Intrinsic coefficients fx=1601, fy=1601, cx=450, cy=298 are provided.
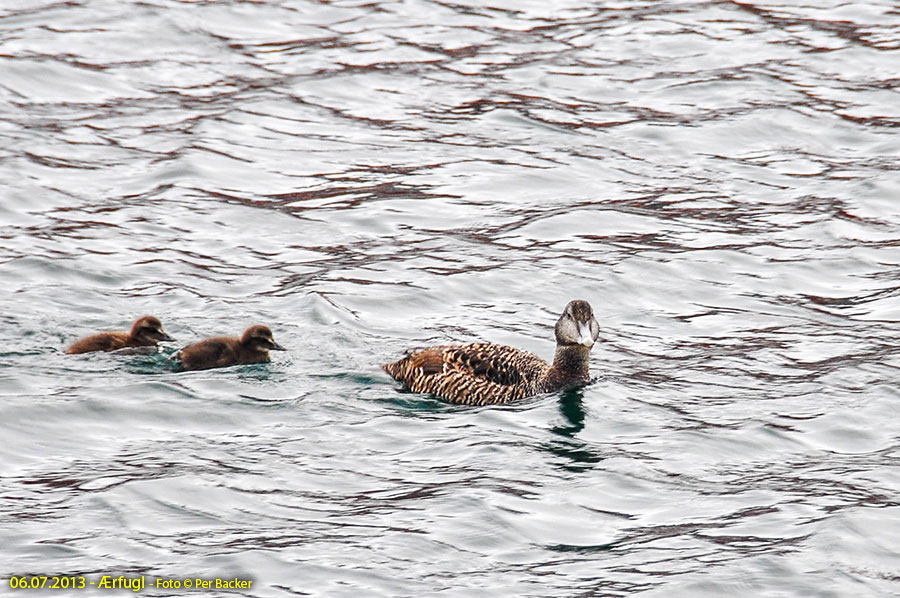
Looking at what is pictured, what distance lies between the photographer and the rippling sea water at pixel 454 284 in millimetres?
8688

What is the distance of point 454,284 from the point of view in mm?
13227

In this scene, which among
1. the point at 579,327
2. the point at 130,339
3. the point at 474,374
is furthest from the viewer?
the point at 130,339

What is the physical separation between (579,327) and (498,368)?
65 centimetres

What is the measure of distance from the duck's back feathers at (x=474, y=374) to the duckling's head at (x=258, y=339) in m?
0.97

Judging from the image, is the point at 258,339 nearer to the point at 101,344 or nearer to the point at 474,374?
the point at 101,344

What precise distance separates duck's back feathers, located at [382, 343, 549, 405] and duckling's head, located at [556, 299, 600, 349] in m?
0.32

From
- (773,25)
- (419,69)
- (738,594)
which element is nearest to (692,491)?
(738,594)

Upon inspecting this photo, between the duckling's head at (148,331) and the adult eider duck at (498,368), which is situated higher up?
the duckling's head at (148,331)

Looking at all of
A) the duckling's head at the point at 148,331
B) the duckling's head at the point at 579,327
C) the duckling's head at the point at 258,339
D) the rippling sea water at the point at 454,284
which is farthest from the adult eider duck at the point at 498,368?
the duckling's head at the point at 148,331

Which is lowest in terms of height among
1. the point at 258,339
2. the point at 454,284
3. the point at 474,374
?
the point at 454,284

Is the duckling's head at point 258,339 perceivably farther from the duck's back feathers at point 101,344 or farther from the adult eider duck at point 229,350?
the duck's back feathers at point 101,344

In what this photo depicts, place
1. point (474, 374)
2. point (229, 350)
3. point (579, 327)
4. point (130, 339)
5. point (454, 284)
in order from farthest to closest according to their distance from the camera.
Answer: point (454, 284), point (130, 339), point (229, 350), point (579, 327), point (474, 374)

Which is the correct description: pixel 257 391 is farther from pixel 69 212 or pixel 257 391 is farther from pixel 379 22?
pixel 379 22

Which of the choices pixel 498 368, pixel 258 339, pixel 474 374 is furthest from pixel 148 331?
pixel 498 368
